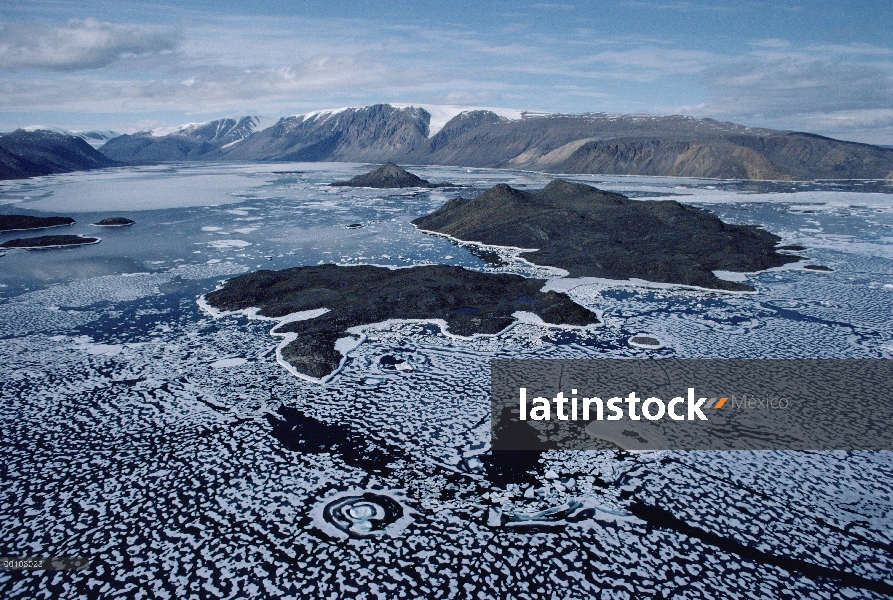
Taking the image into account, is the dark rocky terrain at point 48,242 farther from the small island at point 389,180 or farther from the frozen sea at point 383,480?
the small island at point 389,180

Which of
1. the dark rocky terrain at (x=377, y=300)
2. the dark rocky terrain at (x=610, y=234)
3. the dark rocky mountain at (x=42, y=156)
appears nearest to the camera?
the dark rocky terrain at (x=377, y=300)

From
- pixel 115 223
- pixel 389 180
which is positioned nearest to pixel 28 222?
pixel 115 223

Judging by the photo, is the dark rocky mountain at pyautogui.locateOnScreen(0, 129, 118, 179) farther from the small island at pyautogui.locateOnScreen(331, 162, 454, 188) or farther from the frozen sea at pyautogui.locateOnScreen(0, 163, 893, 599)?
the frozen sea at pyautogui.locateOnScreen(0, 163, 893, 599)

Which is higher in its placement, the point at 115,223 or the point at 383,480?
Result: the point at 115,223

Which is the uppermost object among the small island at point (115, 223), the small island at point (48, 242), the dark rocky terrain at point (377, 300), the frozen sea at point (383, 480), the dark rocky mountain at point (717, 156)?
the dark rocky mountain at point (717, 156)

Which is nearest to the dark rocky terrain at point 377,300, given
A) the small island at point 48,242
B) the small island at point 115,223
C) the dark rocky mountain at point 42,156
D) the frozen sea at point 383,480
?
the frozen sea at point 383,480

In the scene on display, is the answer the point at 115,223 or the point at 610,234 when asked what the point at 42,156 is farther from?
the point at 610,234

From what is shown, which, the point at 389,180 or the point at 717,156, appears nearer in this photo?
the point at 389,180

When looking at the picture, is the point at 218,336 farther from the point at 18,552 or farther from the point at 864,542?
the point at 864,542
